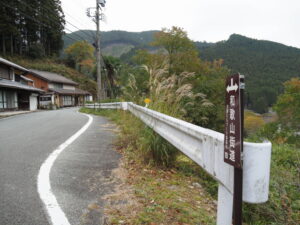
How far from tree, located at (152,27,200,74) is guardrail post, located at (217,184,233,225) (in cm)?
2661

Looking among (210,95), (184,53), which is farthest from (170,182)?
(184,53)

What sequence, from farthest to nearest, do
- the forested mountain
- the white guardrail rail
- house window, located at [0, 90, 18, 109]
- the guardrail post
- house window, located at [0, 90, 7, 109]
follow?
1. the forested mountain
2. house window, located at [0, 90, 18, 109]
3. house window, located at [0, 90, 7, 109]
4. the guardrail post
5. the white guardrail rail

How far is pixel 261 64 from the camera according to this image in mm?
Answer: 76500

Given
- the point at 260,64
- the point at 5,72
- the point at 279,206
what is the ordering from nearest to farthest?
1. the point at 279,206
2. the point at 5,72
3. the point at 260,64

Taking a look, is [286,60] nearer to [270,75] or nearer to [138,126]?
[270,75]

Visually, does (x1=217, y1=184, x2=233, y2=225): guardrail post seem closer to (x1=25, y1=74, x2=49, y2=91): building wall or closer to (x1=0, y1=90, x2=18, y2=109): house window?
(x1=0, y1=90, x2=18, y2=109): house window

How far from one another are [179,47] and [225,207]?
3064 centimetres

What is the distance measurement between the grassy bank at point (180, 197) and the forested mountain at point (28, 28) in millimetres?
42700

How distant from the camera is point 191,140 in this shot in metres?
2.06

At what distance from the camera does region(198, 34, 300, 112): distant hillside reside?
66.1 meters

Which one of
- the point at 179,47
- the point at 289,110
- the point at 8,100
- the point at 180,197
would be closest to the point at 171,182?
the point at 180,197

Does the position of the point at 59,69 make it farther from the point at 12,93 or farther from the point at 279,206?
the point at 279,206

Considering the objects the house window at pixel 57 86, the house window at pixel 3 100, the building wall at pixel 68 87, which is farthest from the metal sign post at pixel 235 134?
the building wall at pixel 68 87

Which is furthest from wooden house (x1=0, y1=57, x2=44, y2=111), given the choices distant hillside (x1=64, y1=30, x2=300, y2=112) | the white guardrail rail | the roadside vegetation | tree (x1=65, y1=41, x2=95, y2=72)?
distant hillside (x1=64, y1=30, x2=300, y2=112)
